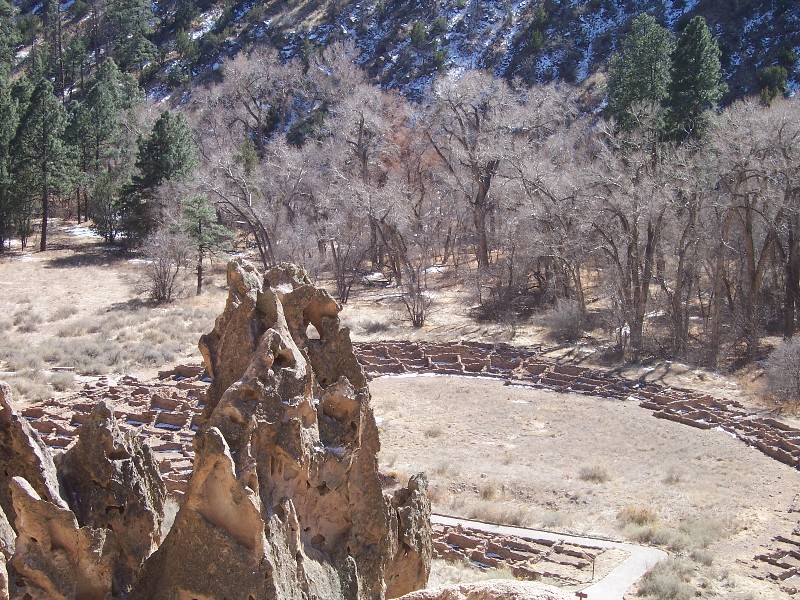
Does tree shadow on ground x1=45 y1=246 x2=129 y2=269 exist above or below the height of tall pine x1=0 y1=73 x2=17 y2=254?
below

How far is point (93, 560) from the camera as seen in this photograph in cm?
764

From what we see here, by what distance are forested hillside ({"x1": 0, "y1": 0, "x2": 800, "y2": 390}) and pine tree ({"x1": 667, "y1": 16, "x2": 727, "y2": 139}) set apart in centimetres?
11

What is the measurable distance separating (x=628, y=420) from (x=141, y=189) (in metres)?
31.3

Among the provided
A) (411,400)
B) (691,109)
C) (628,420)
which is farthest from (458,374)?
(691,109)

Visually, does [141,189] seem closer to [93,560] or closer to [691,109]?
[691,109]

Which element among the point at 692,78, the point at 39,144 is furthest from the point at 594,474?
the point at 39,144

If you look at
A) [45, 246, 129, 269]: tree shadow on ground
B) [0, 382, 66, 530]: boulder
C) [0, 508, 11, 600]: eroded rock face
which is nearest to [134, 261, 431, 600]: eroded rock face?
[0, 508, 11, 600]: eroded rock face

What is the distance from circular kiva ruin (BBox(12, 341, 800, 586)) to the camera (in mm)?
14703

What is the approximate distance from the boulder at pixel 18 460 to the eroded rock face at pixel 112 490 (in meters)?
0.30

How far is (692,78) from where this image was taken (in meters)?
41.5

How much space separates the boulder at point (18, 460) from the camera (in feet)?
27.5

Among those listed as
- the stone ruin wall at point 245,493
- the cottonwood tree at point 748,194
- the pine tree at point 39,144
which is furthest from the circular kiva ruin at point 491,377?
the pine tree at point 39,144

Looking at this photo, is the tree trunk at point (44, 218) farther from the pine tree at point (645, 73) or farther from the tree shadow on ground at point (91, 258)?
the pine tree at point (645, 73)

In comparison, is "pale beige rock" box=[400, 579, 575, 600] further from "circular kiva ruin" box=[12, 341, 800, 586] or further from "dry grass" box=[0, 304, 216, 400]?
"dry grass" box=[0, 304, 216, 400]
